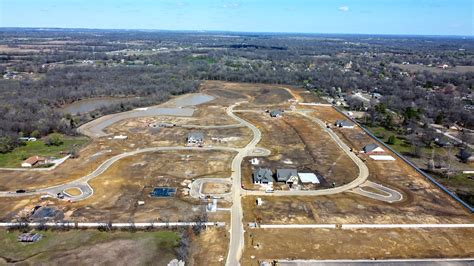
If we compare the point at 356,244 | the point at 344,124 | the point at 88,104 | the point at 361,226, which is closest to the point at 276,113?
the point at 344,124

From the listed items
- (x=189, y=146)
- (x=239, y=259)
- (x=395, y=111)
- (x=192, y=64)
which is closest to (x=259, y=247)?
(x=239, y=259)

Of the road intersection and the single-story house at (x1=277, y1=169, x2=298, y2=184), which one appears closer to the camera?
the road intersection

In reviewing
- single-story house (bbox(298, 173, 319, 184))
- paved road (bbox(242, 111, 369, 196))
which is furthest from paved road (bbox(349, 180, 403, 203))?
single-story house (bbox(298, 173, 319, 184))

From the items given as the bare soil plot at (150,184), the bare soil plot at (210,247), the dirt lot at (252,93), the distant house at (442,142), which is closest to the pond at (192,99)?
the dirt lot at (252,93)

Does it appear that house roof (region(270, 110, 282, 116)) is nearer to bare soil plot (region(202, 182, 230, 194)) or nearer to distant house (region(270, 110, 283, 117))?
distant house (region(270, 110, 283, 117))

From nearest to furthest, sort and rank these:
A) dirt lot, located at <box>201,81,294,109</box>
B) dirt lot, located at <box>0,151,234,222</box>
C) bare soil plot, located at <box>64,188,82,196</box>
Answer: dirt lot, located at <box>0,151,234,222</box> → bare soil plot, located at <box>64,188,82,196</box> → dirt lot, located at <box>201,81,294,109</box>

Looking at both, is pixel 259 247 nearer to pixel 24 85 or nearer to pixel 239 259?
pixel 239 259
